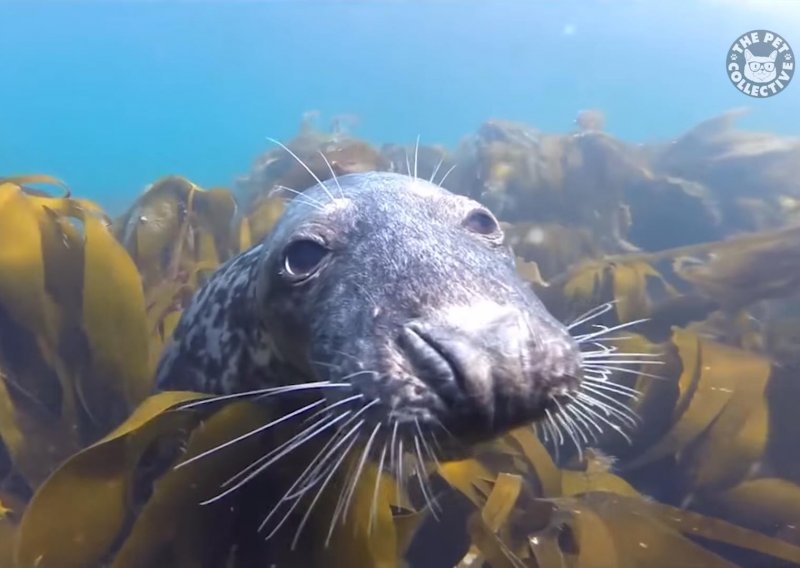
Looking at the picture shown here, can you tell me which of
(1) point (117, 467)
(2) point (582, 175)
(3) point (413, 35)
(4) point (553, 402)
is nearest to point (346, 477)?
(1) point (117, 467)

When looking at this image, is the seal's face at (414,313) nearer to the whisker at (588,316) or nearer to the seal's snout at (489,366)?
the seal's snout at (489,366)

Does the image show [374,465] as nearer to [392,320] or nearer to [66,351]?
[392,320]

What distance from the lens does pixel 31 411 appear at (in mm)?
1847

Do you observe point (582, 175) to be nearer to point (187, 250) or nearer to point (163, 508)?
point (187, 250)

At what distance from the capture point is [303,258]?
140cm

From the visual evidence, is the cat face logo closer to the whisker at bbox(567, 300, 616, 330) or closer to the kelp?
the whisker at bbox(567, 300, 616, 330)

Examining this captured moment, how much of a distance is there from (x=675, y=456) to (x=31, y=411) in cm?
184

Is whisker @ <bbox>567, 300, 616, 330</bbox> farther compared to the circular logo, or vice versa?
the circular logo

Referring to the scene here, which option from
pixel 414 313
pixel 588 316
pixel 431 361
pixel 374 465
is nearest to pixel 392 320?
pixel 414 313

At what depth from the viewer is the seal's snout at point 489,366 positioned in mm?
920

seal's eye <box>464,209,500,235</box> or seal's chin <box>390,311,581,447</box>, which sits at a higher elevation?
seal's eye <box>464,209,500,235</box>

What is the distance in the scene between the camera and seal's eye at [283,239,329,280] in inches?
54.3

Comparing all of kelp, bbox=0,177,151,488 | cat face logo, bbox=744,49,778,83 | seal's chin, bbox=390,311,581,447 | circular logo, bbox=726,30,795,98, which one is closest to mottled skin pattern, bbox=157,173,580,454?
seal's chin, bbox=390,311,581,447

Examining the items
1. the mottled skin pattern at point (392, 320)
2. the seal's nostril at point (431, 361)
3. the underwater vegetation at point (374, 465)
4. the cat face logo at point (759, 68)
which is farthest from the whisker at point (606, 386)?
the cat face logo at point (759, 68)
